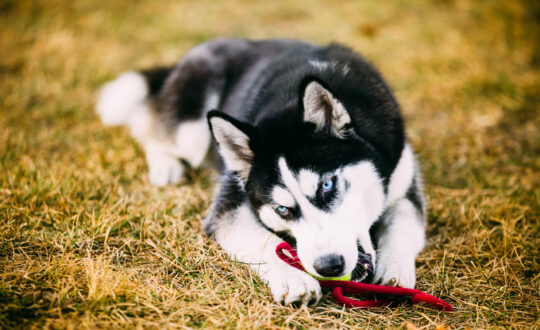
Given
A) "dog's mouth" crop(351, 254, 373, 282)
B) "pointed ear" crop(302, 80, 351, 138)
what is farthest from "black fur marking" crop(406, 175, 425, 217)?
"pointed ear" crop(302, 80, 351, 138)

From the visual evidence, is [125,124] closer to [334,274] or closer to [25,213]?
[25,213]

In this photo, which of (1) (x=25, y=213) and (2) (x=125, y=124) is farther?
(2) (x=125, y=124)

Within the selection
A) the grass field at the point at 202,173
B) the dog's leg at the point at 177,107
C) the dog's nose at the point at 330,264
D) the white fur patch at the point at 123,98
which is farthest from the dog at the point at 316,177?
the white fur patch at the point at 123,98

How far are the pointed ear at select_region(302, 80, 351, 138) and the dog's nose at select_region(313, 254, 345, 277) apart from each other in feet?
2.40

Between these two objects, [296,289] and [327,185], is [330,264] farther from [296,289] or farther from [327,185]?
[327,185]

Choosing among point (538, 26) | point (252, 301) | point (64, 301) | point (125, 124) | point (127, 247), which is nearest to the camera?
point (64, 301)

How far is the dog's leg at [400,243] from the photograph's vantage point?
2.42 m

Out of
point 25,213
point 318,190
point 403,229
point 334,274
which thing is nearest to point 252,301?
point 334,274

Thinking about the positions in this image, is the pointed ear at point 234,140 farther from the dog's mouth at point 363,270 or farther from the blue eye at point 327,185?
the dog's mouth at point 363,270

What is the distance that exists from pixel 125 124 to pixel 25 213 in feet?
5.71

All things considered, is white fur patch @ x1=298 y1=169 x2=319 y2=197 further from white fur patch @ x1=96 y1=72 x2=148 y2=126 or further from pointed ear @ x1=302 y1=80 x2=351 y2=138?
white fur patch @ x1=96 y1=72 x2=148 y2=126

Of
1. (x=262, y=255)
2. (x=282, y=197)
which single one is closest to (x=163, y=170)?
(x=262, y=255)

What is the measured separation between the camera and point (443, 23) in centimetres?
652

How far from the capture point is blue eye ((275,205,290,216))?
2404 mm
